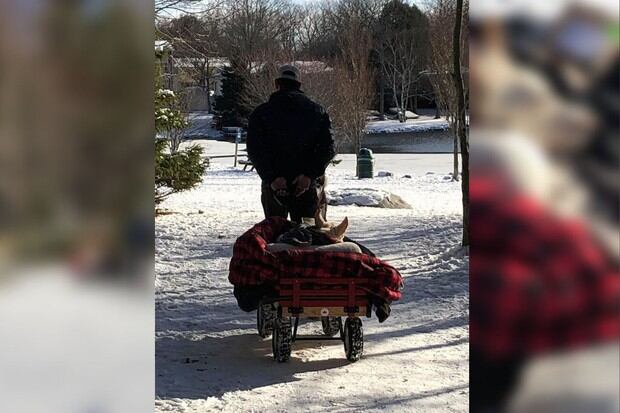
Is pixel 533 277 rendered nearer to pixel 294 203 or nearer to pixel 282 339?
pixel 282 339

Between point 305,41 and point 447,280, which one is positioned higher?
point 305,41

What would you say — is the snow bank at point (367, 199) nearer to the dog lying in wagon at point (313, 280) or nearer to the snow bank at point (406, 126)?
the dog lying in wagon at point (313, 280)

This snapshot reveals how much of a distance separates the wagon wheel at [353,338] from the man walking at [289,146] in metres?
1.15

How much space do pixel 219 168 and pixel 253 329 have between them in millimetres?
22683

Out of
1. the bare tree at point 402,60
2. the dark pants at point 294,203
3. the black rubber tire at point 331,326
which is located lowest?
the black rubber tire at point 331,326

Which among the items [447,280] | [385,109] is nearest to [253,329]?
[447,280]

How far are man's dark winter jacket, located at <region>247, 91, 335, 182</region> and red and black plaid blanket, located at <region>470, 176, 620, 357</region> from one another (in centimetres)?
445

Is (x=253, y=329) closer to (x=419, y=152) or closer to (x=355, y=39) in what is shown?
(x=355, y=39)

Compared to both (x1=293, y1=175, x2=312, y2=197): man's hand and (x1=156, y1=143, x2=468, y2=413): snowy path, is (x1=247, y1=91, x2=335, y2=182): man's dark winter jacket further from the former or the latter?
(x1=156, y1=143, x2=468, y2=413): snowy path

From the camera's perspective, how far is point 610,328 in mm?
1898

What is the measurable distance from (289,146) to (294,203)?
1.55 feet

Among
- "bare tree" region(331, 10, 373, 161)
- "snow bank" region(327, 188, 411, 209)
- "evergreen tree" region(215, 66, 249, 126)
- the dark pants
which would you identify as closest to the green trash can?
"bare tree" region(331, 10, 373, 161)

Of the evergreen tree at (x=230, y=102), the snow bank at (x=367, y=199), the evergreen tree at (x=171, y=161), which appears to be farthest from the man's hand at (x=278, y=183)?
the evergreen tree at (x=230, y=102)

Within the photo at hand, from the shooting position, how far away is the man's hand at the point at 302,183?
6.35 m
